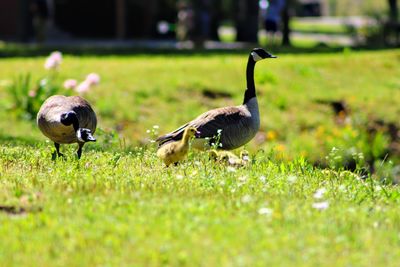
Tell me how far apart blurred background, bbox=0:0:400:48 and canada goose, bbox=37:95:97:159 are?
2306cm

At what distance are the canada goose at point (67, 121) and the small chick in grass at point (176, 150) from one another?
29.0 inches

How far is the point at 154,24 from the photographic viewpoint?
40.4m

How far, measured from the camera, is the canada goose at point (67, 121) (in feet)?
29.9

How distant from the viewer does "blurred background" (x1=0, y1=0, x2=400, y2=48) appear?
111 feet

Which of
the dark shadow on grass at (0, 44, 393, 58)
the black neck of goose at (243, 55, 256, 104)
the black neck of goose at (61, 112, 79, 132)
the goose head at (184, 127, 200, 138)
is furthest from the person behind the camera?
the dark shadow on grass at (0, 44, 393, 58)

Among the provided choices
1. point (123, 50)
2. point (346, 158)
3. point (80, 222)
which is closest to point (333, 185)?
point (80, 222)

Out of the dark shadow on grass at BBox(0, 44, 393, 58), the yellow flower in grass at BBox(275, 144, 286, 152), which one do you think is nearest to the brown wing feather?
the yellow flower in grass at BBox(275, 144, 286, 152)

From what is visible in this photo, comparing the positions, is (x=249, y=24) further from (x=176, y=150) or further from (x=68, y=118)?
(x=176, y=150)

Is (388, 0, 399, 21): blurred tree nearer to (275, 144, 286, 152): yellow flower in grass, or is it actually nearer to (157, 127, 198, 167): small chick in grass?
(275, 144, 286, 152): yellow flower in grass

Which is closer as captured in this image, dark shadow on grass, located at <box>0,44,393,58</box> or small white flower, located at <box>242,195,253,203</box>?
small white flower, located at <box>242,195,253,203</box>

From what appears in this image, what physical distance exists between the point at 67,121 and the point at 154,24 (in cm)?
3168

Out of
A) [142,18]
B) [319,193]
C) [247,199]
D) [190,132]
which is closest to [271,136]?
[190,132]

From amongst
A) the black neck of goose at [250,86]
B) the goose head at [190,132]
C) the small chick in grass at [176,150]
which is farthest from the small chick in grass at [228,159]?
the black neck of goose at [250,86]

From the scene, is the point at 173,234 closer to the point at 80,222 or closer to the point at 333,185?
the point at 80,222
